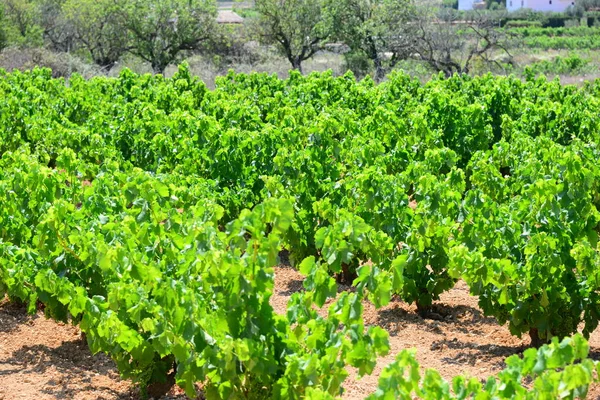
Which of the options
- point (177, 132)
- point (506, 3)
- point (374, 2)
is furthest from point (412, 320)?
point (506, 3)

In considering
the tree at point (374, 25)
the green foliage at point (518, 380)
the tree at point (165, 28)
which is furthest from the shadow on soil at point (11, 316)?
the tree at point (165, 28)

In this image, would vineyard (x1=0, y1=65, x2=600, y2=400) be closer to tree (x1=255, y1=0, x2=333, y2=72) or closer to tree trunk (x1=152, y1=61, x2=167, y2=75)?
tree trunk (x1=152, y1=61, x2=167, y2=75)

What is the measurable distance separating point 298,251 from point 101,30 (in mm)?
26756

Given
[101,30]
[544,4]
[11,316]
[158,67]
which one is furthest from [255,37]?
[544,4]

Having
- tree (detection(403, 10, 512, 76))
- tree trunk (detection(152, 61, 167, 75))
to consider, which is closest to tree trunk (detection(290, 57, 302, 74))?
tree (detection(403, 10, 512, 76))

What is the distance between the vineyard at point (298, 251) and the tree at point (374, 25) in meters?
17.8

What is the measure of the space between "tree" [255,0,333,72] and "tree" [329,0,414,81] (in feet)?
2.61

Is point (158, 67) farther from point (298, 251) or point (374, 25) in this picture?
point (298, 251)

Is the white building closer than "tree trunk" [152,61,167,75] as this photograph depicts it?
No

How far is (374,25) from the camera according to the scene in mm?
30297

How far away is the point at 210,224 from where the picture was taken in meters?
5.54

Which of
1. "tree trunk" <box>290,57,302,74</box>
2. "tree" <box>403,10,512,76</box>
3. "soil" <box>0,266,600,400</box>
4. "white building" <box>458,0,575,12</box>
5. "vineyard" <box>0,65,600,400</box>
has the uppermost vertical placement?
"vineyard" <box>0,65,600,400</box>

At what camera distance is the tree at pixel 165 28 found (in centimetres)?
3178

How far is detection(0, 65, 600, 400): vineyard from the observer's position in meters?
4.71
